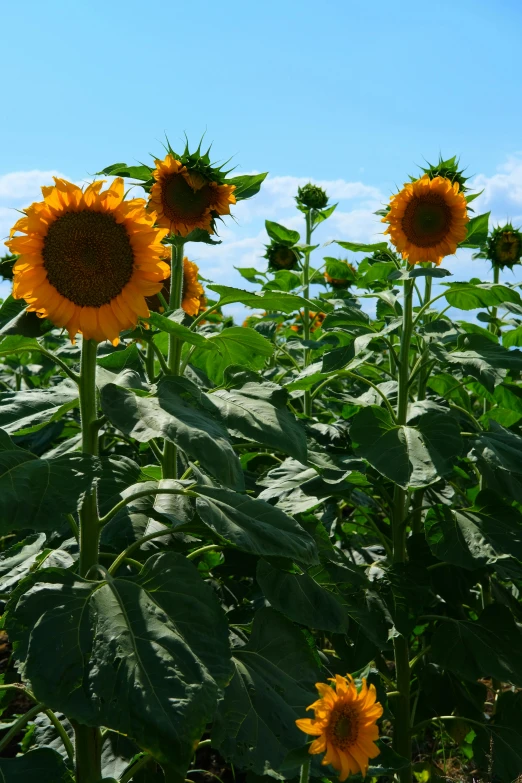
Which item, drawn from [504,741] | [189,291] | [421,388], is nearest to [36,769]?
[504,741]

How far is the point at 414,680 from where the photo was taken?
312cm

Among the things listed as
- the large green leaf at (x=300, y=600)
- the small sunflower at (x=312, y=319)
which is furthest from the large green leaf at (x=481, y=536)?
the small sunflower at (x=312, y=319)

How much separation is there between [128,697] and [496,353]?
168 centimetres

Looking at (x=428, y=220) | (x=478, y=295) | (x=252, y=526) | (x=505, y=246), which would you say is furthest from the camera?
(x=505, y=246)

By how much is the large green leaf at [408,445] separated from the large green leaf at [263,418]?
444 mm

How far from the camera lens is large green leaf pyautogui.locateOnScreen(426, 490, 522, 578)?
2.33 metres

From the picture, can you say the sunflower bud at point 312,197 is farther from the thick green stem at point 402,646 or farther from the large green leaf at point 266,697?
the large green leaf at point 266,697

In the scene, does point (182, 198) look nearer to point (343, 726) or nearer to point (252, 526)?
point (252, 526)

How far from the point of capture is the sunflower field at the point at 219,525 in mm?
1448

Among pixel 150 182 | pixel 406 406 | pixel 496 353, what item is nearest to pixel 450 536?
pixel 406 406

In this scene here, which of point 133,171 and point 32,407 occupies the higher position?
point 133,171

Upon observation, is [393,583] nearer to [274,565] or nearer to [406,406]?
[406,406]

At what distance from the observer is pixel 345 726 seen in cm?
149

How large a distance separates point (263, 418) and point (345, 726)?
62cm
